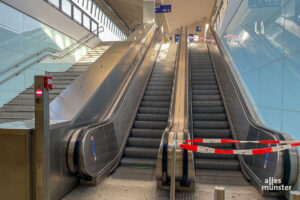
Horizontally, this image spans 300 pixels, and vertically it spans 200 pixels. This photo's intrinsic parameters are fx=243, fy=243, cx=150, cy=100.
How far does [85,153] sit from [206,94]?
15.2ft

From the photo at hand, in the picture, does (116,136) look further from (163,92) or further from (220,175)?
(163,92)

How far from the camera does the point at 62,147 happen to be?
3453mm

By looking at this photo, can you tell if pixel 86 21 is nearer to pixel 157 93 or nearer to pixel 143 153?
pixel 157 93

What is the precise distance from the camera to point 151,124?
591 cm

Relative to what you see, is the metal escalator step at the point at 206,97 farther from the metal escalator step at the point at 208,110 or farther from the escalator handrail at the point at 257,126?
the escalator handrail at the point at 257,126

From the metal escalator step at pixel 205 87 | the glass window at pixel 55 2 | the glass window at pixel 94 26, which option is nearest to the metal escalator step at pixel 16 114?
the metal escalator step at pixel 205 87

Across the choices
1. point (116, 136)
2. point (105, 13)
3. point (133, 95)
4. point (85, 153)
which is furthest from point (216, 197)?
point (105, 13)

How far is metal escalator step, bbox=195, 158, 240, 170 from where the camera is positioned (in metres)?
4.63

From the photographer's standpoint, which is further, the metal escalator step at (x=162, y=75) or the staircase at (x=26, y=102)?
the metal escalator step at (x=162, y=75)

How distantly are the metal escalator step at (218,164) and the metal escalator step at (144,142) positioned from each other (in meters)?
0.97

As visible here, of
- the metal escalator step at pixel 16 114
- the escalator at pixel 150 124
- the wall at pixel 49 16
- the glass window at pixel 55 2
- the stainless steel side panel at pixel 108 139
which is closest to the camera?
the stainless steel side panel at pixel 108 139

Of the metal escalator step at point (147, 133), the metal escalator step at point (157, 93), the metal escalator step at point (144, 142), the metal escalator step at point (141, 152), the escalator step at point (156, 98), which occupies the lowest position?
the metal escalator step at point (141, 152)

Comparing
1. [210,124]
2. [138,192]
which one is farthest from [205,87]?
Result: [138,192]

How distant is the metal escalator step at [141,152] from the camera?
197 inches
